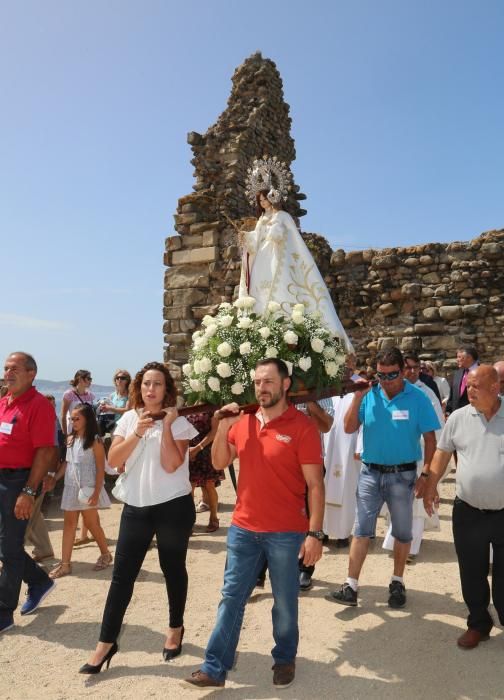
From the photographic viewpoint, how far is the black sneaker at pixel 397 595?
4301 millimetres

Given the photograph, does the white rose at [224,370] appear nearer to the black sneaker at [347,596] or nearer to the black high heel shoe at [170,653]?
the black high heel shoe at [170,653]

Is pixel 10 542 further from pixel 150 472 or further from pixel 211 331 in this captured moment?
pixel 211 331

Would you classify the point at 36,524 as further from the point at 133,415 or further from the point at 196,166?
the point at 196,166

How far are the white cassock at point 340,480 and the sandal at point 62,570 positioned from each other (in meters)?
2.64

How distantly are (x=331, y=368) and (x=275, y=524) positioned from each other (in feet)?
3.78

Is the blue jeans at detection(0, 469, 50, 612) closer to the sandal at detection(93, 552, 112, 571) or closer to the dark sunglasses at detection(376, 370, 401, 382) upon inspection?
the sandal at detection(93, 552, 112, 571)

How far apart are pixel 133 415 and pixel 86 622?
1.82m

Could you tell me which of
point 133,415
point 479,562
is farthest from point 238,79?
point 479,562

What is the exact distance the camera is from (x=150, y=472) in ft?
11.5

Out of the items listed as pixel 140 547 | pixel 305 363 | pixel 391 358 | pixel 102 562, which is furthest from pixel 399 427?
pixel 102 562

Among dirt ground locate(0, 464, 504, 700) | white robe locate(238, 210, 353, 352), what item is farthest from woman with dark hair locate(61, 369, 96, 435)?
white robe locate(238, 210, 353, 352)

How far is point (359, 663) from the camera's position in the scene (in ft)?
11.3

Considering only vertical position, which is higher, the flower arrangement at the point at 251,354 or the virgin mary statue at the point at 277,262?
the virgin mary statue at the point at 277,262

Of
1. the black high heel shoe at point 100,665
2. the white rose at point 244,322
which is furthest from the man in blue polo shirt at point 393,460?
the black high heel shoe at point 100,665
